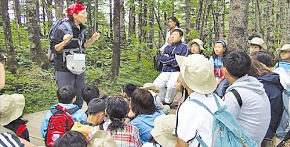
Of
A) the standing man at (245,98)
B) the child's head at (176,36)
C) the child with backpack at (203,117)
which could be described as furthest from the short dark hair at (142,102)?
the child's head at (176,36)

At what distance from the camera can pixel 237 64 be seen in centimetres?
329

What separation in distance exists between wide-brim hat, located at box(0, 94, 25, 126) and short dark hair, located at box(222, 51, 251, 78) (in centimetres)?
216

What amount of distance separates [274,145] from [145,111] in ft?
5.58

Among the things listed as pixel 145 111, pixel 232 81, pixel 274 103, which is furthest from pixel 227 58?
pixel 145 111

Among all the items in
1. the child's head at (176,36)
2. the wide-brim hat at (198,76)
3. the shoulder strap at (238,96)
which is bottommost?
the shoulder strap at (238,96)

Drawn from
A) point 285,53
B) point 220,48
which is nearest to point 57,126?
point 220,48

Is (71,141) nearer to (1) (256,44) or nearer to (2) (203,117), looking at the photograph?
(2) (203,117)

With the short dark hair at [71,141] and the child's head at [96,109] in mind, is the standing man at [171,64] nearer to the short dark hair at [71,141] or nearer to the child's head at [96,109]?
the child's head at [96,109]

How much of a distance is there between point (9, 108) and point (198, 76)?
1.76 metres

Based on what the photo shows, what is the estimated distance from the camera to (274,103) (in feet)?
12.5

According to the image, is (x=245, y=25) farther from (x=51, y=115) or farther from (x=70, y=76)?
(x=51, y=115)

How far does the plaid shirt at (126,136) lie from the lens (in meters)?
3.36

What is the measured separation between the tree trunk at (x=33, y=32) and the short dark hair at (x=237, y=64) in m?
7.69

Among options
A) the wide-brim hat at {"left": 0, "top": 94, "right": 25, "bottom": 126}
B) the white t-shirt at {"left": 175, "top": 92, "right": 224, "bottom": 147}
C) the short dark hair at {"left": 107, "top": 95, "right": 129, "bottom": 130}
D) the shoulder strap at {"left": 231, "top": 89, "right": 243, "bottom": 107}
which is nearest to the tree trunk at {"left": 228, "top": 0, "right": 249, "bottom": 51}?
the shoulder strap at {"left": 231, "top": 89, "right": 243, "bottom": 107}
